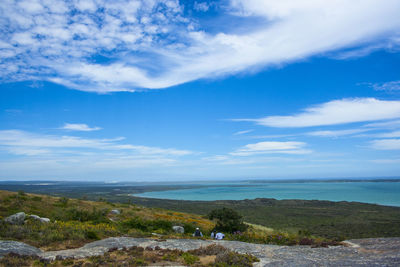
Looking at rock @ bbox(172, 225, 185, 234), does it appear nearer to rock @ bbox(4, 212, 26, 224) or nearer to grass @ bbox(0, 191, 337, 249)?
grass @ bbox(0, 191, 337, 249)

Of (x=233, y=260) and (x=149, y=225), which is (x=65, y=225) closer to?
(x=149, y=225)

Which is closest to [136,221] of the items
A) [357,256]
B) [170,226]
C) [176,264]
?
[170,226]

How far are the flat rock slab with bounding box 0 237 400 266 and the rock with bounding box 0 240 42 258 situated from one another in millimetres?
35

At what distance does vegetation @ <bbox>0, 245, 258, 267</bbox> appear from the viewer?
9.70 meters

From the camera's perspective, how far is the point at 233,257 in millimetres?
10227

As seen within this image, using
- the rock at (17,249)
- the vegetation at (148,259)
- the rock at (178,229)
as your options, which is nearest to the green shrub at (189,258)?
the vegetation at (148,259)

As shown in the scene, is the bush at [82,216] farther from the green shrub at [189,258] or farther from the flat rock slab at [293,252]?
the green shrub at [189,258]

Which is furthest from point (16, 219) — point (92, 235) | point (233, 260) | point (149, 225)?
point (233, 260)

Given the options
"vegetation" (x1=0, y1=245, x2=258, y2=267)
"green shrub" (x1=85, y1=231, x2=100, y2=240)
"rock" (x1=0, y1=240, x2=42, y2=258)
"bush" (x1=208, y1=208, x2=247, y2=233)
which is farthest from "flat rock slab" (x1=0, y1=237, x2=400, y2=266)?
"bush" (x1=208, y1=208, x2=247, y2=233)

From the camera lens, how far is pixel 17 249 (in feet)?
35.4

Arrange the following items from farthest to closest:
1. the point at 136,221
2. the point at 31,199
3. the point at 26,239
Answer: the point at 31,199
the point at 136,221
the point at 26,239

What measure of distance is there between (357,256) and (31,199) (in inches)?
1032

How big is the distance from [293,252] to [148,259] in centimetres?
638

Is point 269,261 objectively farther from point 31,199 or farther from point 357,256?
point 31,199
